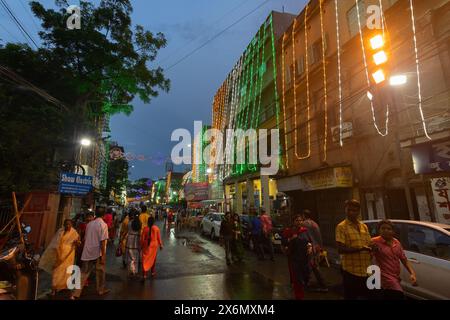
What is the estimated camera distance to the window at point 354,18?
12898mm

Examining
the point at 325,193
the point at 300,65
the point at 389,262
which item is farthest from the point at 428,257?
the point at 300,65

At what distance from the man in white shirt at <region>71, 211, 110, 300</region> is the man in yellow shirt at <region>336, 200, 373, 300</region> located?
5289 mm

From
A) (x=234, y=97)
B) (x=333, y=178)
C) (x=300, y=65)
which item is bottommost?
(x=333, y=178)

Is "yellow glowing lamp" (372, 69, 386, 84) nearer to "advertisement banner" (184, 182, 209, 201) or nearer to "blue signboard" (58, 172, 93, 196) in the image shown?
"blue signboard" (58, 172, 93, 196)

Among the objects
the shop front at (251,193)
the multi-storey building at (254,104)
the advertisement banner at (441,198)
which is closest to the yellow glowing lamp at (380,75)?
the advertisement banner at (441,198)

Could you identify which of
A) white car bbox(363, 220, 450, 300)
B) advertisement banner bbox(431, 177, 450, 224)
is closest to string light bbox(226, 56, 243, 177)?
advertisement banner bbox(431, 177, 450, 224)

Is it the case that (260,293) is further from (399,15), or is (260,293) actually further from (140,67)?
(140,67)

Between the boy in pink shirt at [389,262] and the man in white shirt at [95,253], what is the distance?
576 centimetres

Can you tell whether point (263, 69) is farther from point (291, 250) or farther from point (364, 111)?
point (291, 250)

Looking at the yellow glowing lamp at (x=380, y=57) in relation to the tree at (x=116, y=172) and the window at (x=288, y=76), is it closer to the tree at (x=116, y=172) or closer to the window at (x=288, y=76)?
the window at (x=288, y=76)

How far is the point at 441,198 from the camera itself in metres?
8.77

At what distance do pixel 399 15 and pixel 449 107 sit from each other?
4614 mm

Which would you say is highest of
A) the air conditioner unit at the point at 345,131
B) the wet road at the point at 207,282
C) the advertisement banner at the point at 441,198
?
the air conditioner unit at the point at 345,131

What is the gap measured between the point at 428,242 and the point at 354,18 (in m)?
12.1
